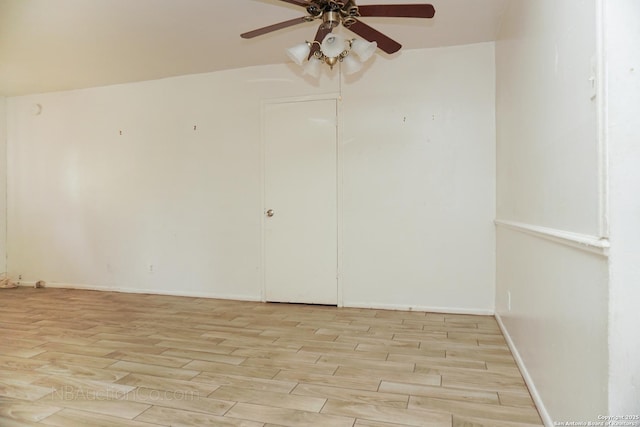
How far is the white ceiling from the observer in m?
2.95

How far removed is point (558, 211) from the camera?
163cm

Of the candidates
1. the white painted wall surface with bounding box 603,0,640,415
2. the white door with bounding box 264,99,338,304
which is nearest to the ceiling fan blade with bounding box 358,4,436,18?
the white painted wall surface with bounding box 603,0,640,415

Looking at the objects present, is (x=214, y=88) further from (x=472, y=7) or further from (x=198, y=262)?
(x=472, y=7)

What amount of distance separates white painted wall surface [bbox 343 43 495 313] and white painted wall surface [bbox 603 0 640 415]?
2.61 metres

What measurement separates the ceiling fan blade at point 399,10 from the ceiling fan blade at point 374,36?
0.30ft

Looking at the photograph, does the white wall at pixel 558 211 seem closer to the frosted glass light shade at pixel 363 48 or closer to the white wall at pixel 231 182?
the frosted glass light shade at pixel 363 48

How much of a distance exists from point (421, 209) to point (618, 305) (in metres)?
2.72

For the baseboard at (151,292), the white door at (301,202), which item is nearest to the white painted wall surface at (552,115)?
the white door at (301,202)

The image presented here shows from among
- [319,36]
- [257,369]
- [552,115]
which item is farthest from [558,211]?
[257,369]

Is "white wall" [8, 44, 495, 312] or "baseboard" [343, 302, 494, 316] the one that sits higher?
"white wall" [8, 44, 495, 312]

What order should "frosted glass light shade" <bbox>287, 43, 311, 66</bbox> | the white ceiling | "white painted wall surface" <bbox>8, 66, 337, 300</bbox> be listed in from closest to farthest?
"frosted glass light shade" <bbox>287, 43, 311, 66</bbox> < the white ceiling < "white painted wall surface" <bbox>8, 66, 337, 300</bbox>

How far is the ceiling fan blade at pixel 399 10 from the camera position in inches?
78.3

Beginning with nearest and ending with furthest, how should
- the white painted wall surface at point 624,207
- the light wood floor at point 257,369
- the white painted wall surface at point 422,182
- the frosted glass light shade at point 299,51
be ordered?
the white painted wall surface at point 624,207
the light wood floor at point 257,369
the frosted glass light shade at point 299,51
the white painted wall surface at point 422,182

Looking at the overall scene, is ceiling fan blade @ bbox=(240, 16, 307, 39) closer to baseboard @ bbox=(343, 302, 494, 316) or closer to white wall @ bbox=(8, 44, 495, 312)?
white wall @ bbox=(8, 44, 495, 312)
